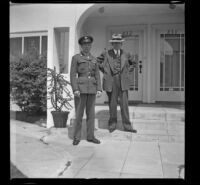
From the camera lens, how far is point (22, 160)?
4621 mm

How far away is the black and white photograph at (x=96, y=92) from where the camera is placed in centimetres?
467

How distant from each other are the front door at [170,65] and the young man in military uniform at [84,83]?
142 inches

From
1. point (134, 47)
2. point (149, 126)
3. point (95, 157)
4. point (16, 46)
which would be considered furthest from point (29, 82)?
point (95, 157)

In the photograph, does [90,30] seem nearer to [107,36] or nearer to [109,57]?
[107,36]

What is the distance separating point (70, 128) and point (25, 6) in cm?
363

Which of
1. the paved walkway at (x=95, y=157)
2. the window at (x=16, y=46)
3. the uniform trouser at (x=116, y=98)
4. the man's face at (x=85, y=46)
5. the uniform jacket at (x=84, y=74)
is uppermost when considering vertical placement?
the window at (x=16, y=46)

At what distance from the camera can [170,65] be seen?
8820 mm

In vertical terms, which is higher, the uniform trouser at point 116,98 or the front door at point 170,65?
the front door at point 170,65

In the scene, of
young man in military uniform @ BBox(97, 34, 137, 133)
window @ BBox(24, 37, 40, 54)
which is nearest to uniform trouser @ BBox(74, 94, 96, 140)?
young man in military uniform @ BBox(97, 34, 137, 133)

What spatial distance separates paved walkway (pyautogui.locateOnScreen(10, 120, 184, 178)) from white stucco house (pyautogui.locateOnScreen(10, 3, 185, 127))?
2601 millimetres

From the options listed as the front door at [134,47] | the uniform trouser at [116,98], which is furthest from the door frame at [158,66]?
the uniform trouser at [116,98]

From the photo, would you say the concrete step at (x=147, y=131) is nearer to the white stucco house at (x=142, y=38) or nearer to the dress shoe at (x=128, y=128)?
the dress shoe at (x=128, y=128)

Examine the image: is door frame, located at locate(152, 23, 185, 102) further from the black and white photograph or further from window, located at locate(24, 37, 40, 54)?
window, located at locate(24, 37, 40, 54)

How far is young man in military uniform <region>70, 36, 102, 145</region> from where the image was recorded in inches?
216
